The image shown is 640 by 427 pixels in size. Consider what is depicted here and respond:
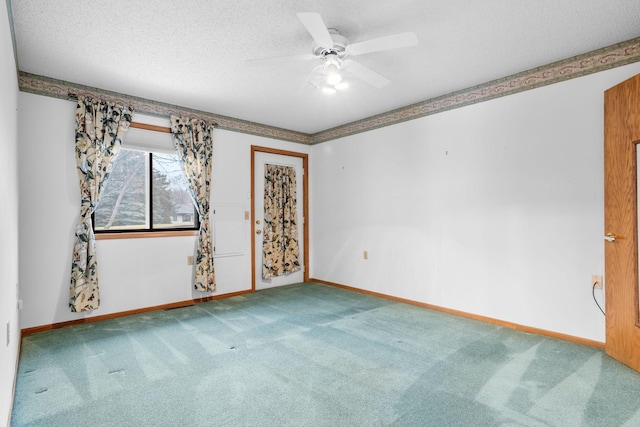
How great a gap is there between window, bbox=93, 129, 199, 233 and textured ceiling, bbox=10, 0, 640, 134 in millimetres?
789

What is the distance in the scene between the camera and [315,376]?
7.72ft

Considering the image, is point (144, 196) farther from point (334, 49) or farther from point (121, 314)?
point (334, 49)

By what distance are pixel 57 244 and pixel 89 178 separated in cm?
74

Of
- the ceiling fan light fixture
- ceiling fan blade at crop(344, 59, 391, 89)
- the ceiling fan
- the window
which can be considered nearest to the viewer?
the ceiling fan

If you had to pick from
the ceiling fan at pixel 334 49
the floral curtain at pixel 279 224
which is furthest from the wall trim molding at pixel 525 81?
the floral curtain at pixel 279 224

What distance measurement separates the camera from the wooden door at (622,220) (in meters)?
2.39

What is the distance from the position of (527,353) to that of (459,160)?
2.05 m

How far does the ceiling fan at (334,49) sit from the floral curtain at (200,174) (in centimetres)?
200

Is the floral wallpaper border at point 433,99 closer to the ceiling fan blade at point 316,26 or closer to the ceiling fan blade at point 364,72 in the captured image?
the ceiling fan blade at point 364,72

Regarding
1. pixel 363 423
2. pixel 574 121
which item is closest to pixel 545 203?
pixel 574 121

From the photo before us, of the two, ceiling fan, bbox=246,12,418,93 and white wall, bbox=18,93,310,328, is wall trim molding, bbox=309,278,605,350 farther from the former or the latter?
white wall, bbox=18,93,310,328

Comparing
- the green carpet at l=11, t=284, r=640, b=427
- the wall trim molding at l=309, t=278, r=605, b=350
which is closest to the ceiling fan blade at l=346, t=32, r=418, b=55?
the green carpet at l=11, t=284, r=640, b=427

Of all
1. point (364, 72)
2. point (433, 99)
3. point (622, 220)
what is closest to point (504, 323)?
point (622, 220)

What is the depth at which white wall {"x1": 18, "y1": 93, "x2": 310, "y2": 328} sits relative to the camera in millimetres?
3197
